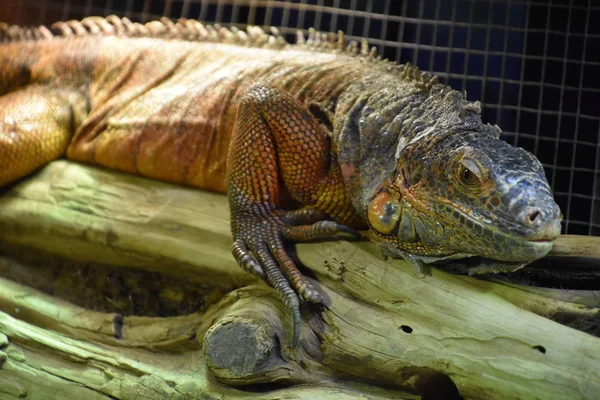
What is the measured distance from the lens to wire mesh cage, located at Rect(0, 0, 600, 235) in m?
4.86

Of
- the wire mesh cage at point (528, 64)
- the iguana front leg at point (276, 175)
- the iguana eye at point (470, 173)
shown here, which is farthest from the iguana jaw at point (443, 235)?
the wire mesh cage at point (528, 64)

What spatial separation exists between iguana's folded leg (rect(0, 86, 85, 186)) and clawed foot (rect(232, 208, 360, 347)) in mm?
1762

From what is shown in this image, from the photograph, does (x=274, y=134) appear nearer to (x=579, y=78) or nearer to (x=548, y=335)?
(x=548, y=335)


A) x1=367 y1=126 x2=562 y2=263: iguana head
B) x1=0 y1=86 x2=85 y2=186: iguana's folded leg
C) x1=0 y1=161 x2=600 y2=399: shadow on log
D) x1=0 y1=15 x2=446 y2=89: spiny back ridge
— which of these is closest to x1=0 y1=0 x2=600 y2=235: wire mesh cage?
x1=0 y1=15 x2=446 y2=89: spiny back ridge

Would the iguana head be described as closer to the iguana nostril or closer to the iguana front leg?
the iguana nostril

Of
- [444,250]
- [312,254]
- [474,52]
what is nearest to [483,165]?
[444,250]

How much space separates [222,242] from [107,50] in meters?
2.06

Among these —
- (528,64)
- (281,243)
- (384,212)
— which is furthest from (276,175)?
(528,64)

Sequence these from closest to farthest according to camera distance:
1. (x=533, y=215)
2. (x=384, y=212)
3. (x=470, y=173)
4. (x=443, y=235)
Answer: (x=533, y=215) → (x=470, y=173) → (x=443, y=235) → (x=384, y=212)

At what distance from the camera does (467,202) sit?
8.86 feet

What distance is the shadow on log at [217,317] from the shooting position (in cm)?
288

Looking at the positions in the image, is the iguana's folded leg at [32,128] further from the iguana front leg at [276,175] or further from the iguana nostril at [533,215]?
the iguana nostril at [533,215]

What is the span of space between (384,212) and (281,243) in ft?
2.19

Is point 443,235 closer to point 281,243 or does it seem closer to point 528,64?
point 281,243
